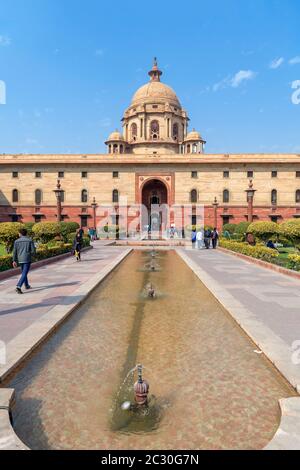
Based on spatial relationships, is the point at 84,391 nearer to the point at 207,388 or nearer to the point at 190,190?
the point at 207,388

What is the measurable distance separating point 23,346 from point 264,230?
15.9 metres

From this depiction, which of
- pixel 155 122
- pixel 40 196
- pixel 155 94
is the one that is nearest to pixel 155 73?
pixel 155 94

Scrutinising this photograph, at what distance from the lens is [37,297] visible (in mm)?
7395

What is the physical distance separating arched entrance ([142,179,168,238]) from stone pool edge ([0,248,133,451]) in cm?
3228

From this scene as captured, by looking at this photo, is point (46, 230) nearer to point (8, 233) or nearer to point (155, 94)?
point (8, 233)

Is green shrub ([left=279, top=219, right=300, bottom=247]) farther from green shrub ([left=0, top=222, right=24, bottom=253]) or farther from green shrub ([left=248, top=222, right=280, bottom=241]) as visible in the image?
green shrub ([left=0, top=222, right=24, bottom=253])

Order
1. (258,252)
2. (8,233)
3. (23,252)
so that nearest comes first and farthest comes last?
1. (23,252)
2. (8,233)
3. (258,252)

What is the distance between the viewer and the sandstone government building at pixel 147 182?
38.8 metres

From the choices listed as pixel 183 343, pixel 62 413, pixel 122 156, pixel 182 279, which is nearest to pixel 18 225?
pixel 182 279

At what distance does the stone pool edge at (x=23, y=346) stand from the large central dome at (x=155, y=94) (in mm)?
45897

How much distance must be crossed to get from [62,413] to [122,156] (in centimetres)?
3814

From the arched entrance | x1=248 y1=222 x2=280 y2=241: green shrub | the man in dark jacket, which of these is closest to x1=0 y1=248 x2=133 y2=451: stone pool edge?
the man in dark jacket

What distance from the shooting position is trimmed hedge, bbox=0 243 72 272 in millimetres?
10625
